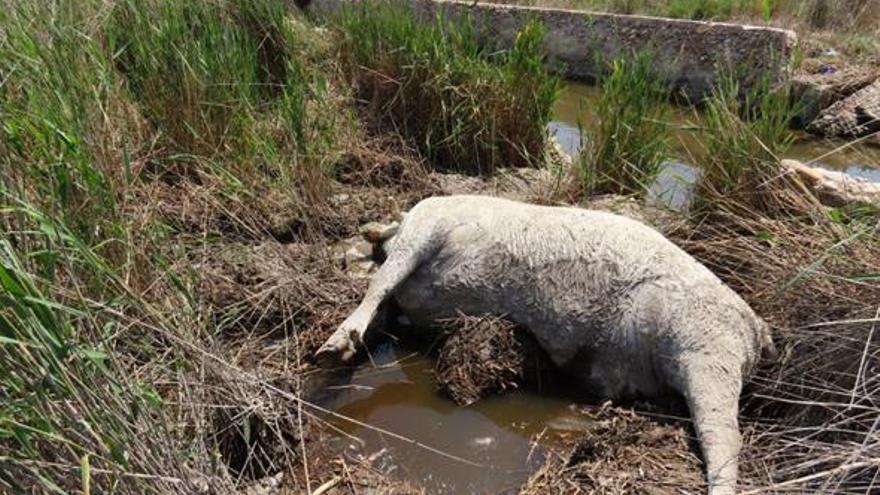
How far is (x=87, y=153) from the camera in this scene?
2971 millimetres

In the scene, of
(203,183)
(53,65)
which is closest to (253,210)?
(203,183)

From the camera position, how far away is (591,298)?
10.5ft

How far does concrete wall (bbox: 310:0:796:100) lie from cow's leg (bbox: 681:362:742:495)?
6205 millimetres

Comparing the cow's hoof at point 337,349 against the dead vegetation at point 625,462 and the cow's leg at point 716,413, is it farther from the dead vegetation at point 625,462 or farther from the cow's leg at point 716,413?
the cow's leg at point 716,413

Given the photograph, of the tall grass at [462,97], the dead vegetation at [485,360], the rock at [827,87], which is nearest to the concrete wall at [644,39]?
the rock at [827,87]

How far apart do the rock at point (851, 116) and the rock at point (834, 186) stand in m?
4.30

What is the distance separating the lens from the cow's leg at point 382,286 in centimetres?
330

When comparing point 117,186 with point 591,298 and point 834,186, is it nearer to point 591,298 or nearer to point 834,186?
point 591,298

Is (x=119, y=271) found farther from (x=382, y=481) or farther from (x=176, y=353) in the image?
(x=382, y=481)

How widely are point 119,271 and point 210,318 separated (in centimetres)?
39

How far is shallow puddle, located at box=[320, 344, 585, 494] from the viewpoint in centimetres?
289

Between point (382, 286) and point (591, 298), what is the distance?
971mm

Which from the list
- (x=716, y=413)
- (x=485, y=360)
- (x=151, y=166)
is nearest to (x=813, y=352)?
(x=716, y=413)

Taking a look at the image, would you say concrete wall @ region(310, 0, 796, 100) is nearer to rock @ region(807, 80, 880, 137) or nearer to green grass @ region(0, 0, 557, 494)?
rock @ region(807, 80, 880, 137)
